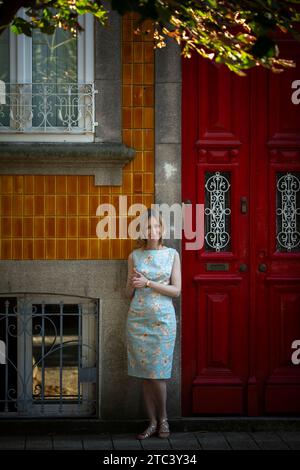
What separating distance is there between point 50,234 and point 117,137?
1016 millimetres

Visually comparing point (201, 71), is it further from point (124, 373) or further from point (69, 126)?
point (124, 373)

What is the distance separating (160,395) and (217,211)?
171 cm

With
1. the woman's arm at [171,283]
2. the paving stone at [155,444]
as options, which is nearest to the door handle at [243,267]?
the woman's arm at [171,283]

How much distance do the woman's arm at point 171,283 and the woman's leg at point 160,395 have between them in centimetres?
74

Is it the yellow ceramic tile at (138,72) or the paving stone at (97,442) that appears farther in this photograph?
the yellow ceramic tile at (138,72)

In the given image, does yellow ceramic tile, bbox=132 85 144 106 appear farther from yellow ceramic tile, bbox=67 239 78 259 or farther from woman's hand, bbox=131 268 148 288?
woman's hand, bbox=131 268 148 288

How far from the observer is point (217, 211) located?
854 cm

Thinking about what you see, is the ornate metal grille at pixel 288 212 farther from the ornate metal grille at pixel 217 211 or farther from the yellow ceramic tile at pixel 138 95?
the yellow ceramic tile at pixel 138 95

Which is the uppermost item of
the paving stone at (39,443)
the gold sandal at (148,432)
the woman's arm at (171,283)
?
the woman's arm at (171,283)

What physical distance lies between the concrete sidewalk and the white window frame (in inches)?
99.8

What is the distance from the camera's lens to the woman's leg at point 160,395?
800 cm

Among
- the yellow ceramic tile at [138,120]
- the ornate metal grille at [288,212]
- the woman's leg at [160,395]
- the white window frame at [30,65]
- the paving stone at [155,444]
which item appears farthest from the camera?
the ornate metal grille at [288,212]

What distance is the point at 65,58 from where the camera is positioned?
8.39m
